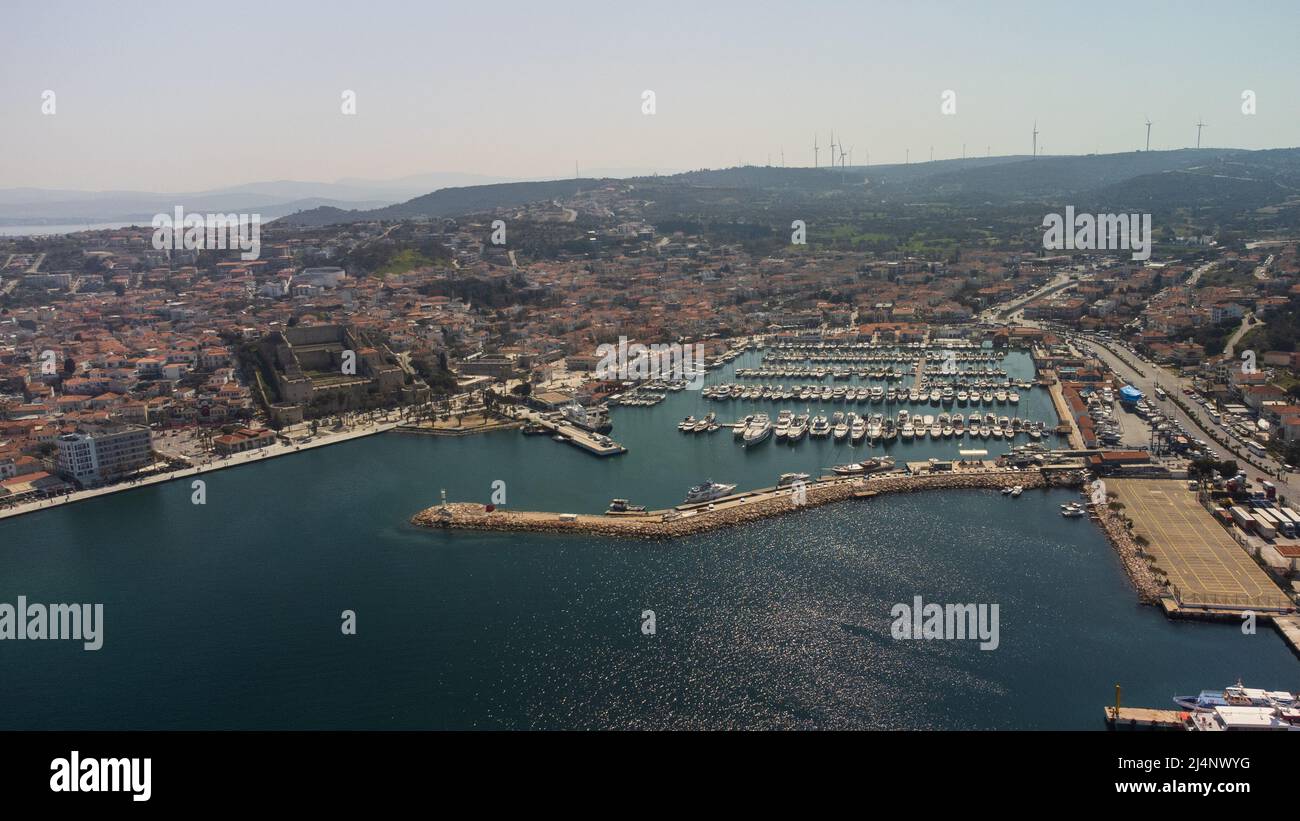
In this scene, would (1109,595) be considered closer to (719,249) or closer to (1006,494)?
(1006,494)

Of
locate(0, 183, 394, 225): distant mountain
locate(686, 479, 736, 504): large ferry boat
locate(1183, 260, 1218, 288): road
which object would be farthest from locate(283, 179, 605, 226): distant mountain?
locate(686, 479, 736, 504): large ferry boat

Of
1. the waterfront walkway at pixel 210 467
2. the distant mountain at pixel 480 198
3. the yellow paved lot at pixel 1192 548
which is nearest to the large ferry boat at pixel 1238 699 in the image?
the yellow paved lot at pixel 1192 548

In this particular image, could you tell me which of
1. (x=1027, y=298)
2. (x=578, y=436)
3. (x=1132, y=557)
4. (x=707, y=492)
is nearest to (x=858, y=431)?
(x=707, y=492)

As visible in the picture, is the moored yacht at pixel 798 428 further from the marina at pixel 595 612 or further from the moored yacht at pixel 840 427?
the marina at pixel 595 612

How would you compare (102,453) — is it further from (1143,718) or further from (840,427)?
(1143,718)

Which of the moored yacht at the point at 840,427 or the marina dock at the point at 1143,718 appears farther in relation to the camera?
the moored yacht at the point at 840,427

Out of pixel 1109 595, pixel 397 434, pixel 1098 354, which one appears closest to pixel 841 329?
pixel 1098 354
